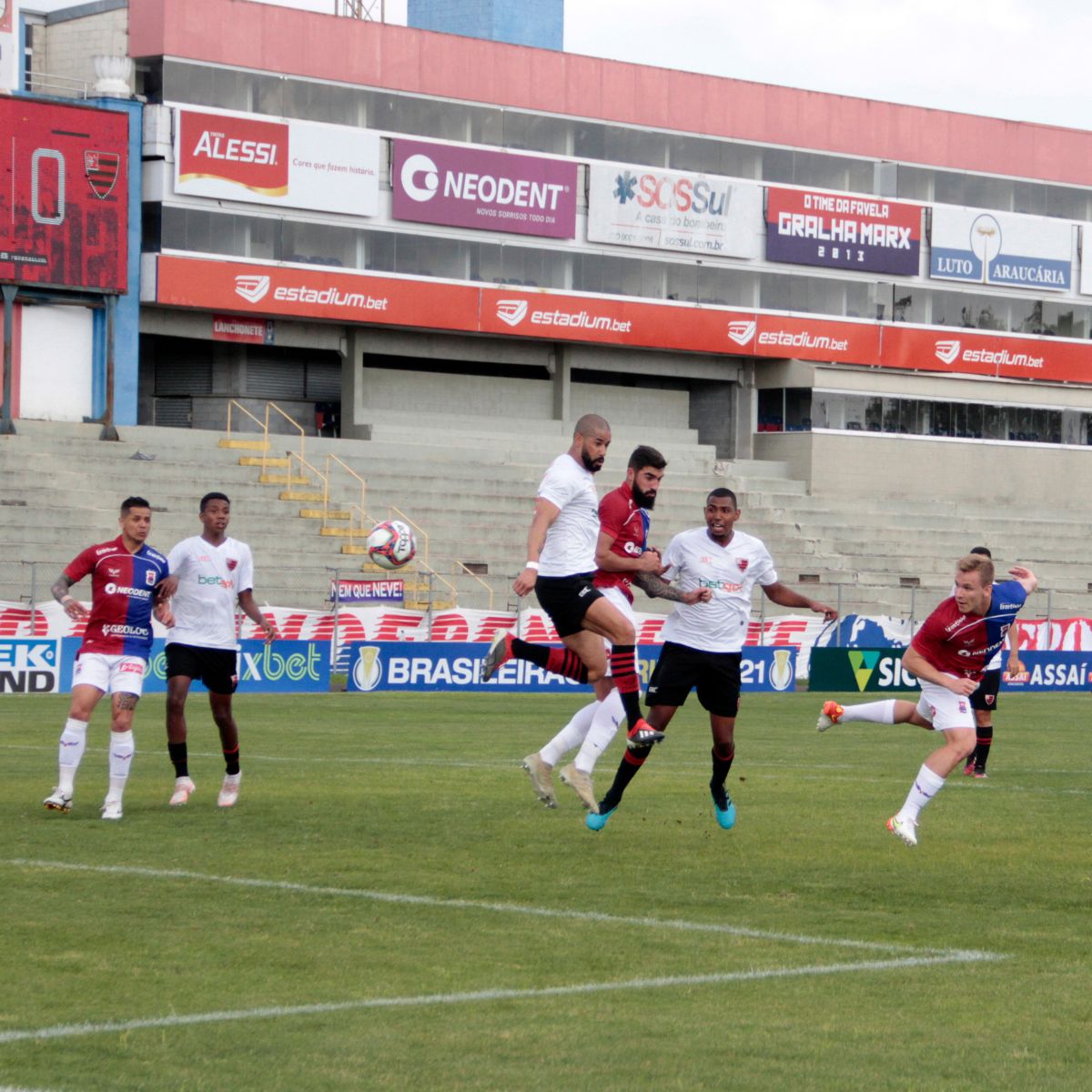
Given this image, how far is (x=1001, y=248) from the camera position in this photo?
202 ft

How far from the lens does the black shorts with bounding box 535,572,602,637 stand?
492 inches

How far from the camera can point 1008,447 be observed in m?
60.9

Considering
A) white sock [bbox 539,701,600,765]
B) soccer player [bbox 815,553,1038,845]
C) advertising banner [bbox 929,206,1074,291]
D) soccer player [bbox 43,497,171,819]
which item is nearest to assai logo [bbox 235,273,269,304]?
advertising banner [bbox 929,206,1074,291]

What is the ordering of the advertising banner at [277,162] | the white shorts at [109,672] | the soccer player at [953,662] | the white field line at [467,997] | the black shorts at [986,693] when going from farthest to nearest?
the advertising banner at [277,162] < the black shorts at [986,693] < the white shorts at [109,672] < the soccer player at [953,662] < the white field line at [467,997]

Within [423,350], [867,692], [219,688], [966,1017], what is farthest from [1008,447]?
[966,1017]

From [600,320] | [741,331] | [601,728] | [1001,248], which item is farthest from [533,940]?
[1001,248]

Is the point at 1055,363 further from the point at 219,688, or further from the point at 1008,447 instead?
the point at 219,688

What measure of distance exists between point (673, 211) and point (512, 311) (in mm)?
5909

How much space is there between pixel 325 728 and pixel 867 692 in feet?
49.3

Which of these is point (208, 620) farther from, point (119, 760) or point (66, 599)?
point (119, 760)

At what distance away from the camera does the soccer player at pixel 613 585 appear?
12.7 meters

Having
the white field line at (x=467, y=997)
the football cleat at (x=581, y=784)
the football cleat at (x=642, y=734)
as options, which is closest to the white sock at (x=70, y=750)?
the football cleat at (x=581, y=784)

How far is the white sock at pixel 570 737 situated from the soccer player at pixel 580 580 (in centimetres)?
47

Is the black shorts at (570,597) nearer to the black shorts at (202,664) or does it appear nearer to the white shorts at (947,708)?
the white shorts at (947,708)
